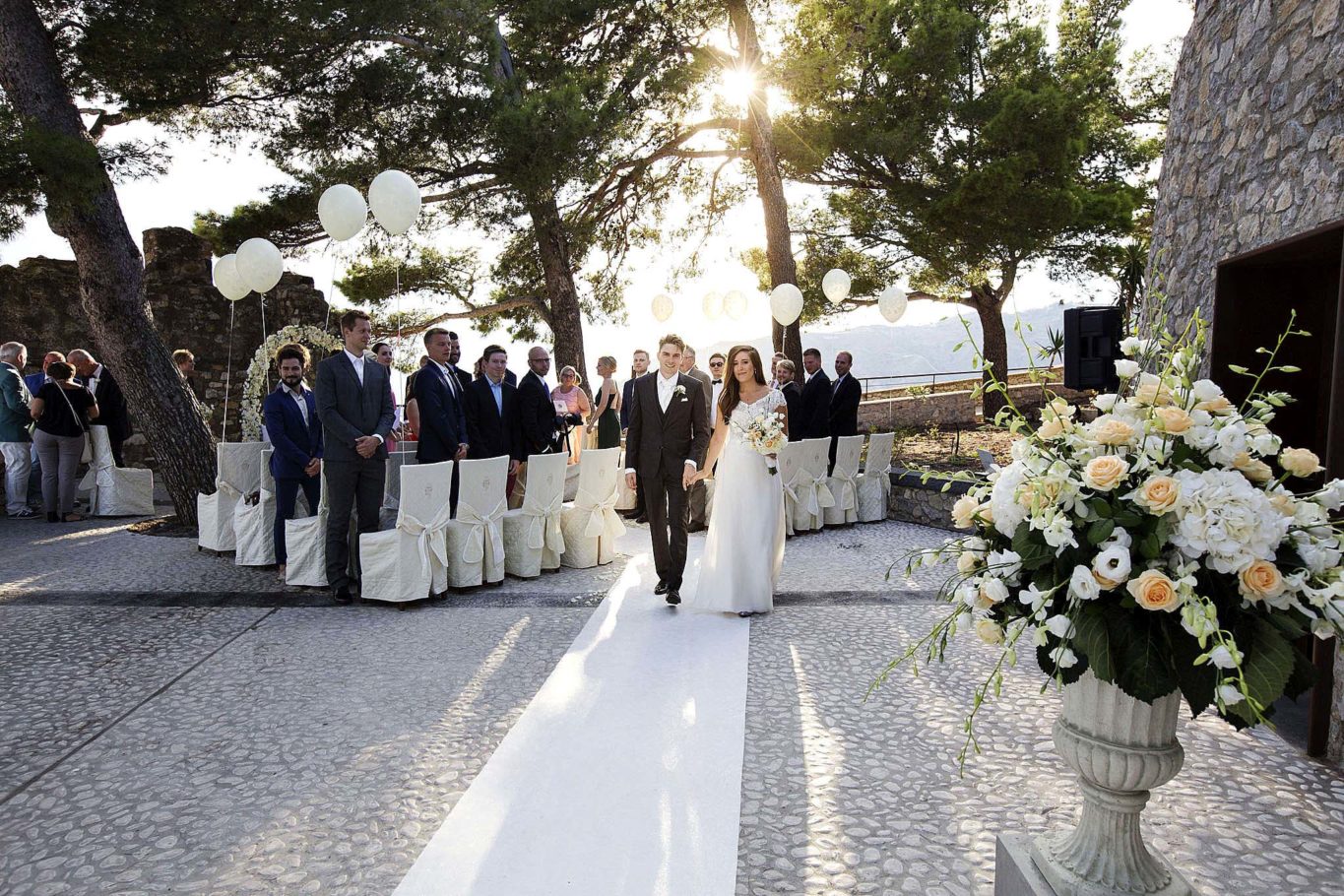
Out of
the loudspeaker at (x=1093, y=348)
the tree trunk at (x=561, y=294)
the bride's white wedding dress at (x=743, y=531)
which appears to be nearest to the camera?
the bride's white wedding dress at (x=743, y=531)

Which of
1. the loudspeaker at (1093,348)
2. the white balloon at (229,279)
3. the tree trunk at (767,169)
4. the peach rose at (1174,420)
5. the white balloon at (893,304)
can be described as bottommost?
the peach rose at (1174,420)

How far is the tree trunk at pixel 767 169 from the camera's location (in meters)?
11.0

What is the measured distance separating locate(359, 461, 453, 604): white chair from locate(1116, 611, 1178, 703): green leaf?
4.34 metres

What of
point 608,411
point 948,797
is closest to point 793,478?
point 608,411

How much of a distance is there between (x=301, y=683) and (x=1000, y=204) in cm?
1143

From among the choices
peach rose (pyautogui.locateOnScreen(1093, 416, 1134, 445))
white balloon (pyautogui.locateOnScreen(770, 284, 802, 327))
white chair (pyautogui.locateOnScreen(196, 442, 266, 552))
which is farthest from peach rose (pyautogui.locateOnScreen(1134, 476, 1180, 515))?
white balloon (pyautogui.locateOnScreen(770, 284, 802, 327))

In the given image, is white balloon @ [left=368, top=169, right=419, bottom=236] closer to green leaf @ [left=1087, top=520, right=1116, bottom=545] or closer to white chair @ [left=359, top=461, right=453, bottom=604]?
white chair @ [left=359, top=461, right=453, bottom=604]

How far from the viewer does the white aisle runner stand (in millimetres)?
2303

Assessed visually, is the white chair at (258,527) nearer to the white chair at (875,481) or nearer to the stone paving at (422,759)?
the stone paving at (422,759)

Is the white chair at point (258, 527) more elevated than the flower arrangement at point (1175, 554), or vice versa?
the flower arrangement at point (1175, 554)

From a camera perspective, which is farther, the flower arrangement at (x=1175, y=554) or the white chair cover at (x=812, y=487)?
the white chair cover at (x=812, y=487)

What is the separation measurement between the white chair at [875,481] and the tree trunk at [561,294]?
5.02 metres

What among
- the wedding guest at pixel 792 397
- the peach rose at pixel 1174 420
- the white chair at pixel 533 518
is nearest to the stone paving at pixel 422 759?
the white chair at pixel 533 518

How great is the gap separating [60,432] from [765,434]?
7.78 m
